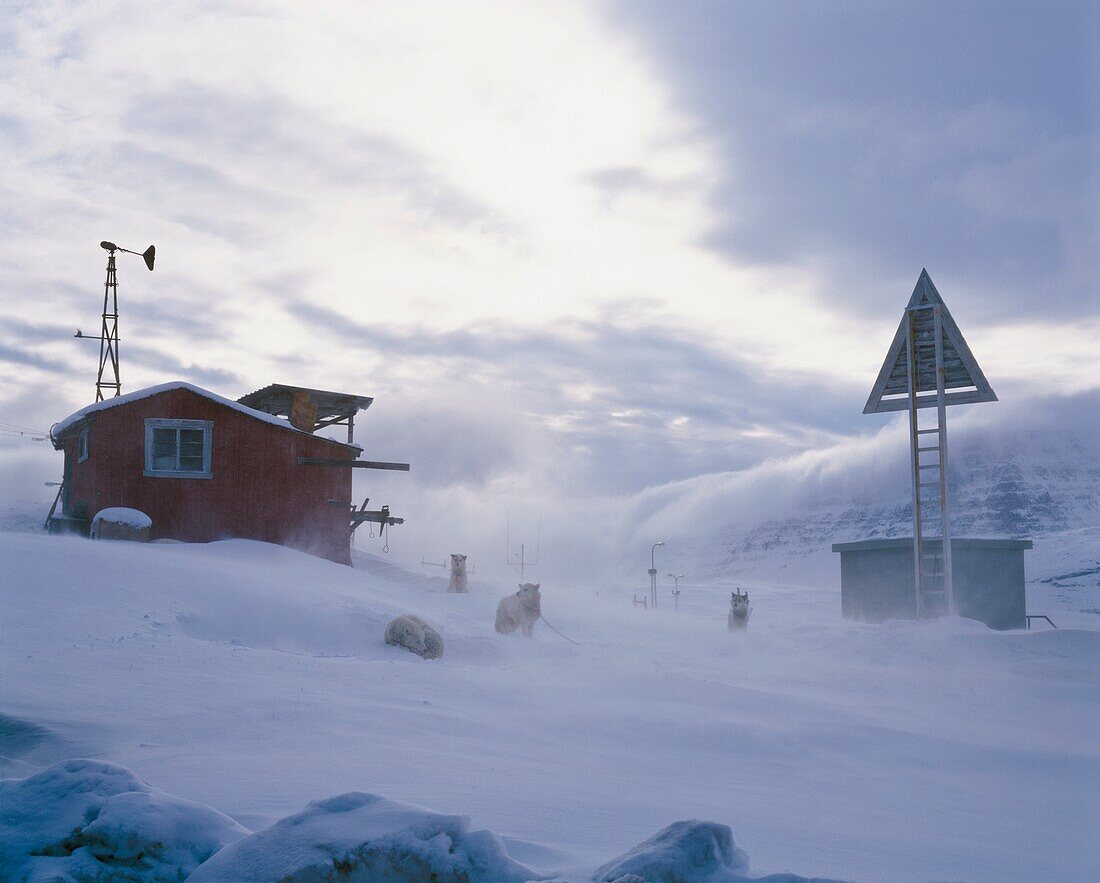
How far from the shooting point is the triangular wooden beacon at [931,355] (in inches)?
722

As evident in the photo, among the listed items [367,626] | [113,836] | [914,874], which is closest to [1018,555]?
[367,626]

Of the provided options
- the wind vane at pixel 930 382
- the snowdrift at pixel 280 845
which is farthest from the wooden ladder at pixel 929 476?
the snowdrift at pixel 280 845

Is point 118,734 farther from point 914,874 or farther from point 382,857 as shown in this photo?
point 914,874

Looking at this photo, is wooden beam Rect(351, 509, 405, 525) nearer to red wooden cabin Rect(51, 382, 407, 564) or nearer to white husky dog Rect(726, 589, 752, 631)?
red wooden cabin Rect(51, 382, 407, 564)

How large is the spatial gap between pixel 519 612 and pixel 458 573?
14.3m

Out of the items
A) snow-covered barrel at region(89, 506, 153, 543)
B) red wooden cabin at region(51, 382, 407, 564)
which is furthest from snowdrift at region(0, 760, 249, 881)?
red wooden cabin at region(51, 382, 407, 564)

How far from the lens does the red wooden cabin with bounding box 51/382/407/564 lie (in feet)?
78.2

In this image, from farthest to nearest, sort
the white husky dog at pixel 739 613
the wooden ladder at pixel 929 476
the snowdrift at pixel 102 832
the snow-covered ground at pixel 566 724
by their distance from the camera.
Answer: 1. the white husky dog at pixel 739 613
2. the wooden ladder at pixel 929 476
3. the snow-covered ground at pixel 566 724
4. the snowdrift at pixel 102 832

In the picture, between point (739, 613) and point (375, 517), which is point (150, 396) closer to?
point (375, 517)

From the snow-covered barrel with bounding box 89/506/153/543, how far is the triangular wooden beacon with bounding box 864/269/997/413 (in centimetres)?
1881

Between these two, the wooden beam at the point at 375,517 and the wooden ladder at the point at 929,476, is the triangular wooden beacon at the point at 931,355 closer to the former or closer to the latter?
the wooden ladder at the point at 929,476

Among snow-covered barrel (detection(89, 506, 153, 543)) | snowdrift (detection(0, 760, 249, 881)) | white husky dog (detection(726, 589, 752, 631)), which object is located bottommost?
white husky dog (detection(726, 589, 752, 631))

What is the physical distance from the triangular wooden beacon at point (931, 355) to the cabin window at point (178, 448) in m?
18.0

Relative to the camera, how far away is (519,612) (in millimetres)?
19109
